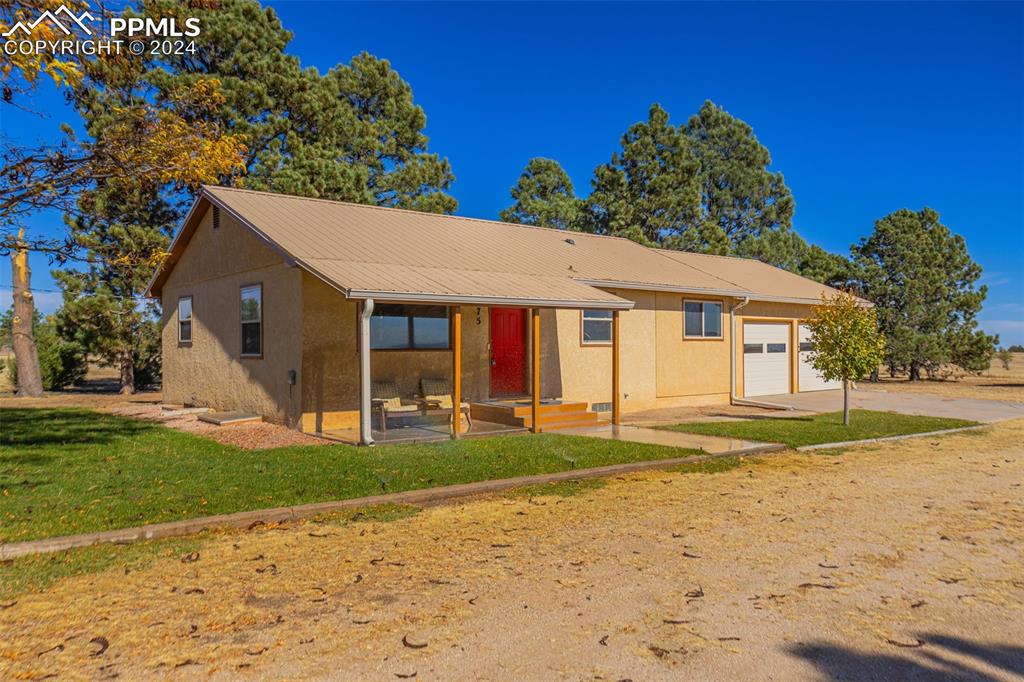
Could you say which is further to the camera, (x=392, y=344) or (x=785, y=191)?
(x=785, y=191)

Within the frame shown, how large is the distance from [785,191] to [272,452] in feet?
137

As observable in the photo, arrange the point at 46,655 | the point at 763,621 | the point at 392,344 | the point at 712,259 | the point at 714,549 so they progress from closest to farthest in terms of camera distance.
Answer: the point at 46,655 < the point at 763,621 < the point at 714,549 < the point at 392,344 < the point at 712,259

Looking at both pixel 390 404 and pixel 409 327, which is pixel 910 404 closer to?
pixel 409 327

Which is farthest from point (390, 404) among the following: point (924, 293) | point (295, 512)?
point (924, 293)

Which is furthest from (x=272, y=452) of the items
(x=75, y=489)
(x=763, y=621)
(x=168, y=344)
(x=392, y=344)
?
(x=168, y=344)

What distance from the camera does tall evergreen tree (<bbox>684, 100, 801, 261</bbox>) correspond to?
143ft

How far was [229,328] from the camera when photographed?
14906 millimetres

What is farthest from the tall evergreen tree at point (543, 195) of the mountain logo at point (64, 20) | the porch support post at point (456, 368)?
the mountain logo at point (64, 20)

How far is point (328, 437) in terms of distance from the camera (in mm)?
11867

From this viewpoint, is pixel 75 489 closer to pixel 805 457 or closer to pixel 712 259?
pixel 805 457

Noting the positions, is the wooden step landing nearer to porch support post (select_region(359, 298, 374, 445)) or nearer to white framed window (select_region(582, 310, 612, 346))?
white framed window (select_region(582, 310, 612, 346))

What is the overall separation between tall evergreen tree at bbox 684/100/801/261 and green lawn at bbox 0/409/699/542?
1380 inches

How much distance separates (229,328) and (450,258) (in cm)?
477

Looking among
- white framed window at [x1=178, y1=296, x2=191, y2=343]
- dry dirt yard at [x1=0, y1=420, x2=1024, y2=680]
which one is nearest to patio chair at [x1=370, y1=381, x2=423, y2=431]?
dry dirt yard at [x1=0, y1=420, x2=1024, y2=680]
